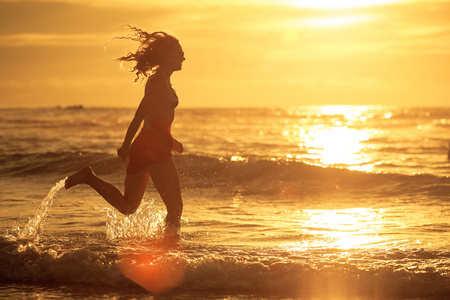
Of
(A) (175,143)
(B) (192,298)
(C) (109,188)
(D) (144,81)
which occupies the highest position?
(D) (144,81)

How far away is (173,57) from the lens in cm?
646

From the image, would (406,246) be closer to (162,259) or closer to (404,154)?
(162,259)

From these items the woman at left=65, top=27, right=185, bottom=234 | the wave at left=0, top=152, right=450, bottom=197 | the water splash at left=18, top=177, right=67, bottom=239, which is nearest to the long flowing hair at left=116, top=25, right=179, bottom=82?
the woman at left=65, top=27, right=185, bottom=234

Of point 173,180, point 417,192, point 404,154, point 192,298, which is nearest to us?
point 192,298

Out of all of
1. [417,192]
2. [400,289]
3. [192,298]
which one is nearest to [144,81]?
[192,298]

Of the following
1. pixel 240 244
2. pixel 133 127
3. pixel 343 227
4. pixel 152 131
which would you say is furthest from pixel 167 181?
pixel 343 227

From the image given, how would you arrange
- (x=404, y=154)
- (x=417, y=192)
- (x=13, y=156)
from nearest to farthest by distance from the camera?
(x=417, y=192), (x=13, y=156), (x=404, y=154)

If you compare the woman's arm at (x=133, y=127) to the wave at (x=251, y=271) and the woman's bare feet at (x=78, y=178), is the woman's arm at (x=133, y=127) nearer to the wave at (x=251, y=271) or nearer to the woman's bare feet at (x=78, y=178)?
the woman's bare feet at (x=78, y=178)

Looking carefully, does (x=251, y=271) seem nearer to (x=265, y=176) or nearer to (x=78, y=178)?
(x=78, y=178)

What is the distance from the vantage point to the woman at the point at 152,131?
6.37 m

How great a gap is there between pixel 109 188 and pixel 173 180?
0.68 m

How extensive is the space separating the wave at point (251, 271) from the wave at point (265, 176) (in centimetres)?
549

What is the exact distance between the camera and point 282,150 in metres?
24.1

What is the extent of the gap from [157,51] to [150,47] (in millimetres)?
84
